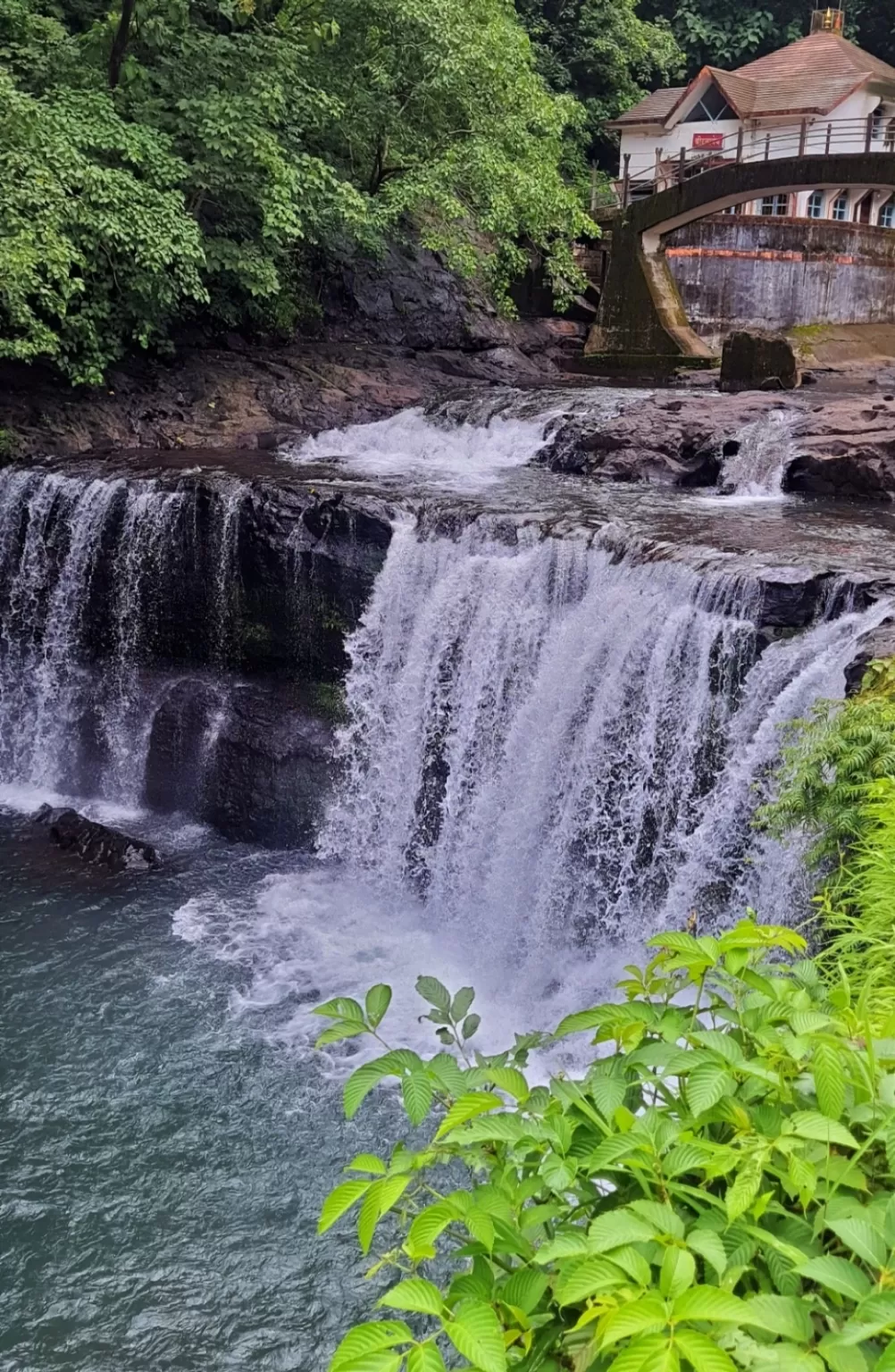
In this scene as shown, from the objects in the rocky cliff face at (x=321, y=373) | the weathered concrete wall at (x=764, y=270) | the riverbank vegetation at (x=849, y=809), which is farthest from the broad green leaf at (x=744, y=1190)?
the weathered concrete wall at (x=764, y=270)

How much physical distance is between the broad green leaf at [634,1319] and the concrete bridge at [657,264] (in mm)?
18209

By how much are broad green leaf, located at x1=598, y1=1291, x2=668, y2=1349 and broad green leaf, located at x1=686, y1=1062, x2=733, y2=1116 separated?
432 mm

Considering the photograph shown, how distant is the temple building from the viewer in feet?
97.1

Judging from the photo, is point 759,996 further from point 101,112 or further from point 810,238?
point 810,238

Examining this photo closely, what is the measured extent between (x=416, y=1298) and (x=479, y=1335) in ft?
0.39

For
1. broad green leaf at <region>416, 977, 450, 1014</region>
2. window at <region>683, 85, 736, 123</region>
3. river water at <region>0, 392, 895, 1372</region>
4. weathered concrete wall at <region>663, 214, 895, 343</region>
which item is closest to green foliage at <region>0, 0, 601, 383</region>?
river water at <region>0, 392, 895, 1372</region>

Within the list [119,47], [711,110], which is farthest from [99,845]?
[711,110]

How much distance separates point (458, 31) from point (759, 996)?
15181 mm

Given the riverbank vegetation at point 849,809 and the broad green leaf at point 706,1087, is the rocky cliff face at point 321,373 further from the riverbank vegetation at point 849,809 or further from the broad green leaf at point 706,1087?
the broad green leaf at point 706,1087

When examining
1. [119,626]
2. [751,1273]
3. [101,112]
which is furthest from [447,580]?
[751,1273]

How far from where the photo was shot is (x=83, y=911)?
344 inches

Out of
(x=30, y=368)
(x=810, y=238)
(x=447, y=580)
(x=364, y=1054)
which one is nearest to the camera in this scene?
(x=364, y=1054)

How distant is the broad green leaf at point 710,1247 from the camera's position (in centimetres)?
181

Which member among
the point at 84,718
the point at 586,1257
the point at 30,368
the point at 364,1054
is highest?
the point at 30,368
